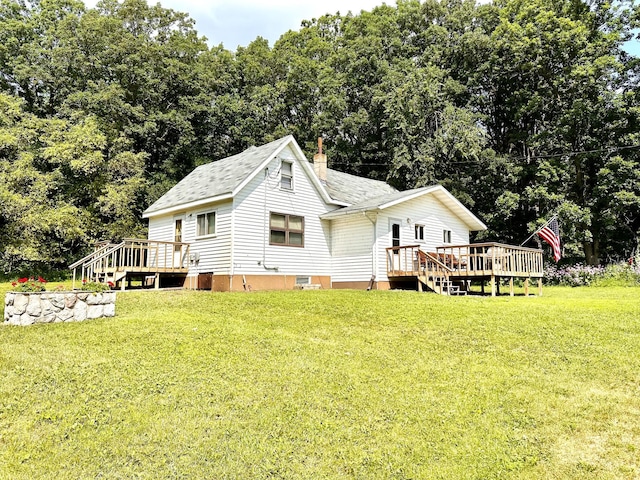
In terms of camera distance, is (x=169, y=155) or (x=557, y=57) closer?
(x=557, y=57)

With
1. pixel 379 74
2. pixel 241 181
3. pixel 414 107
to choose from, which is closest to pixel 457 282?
pixel 241 181

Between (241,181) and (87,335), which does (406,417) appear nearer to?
(87,335)

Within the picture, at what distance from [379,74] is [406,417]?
29751 millimetres

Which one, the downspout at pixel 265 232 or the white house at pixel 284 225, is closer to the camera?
Answer: the white house at pixel 284 225

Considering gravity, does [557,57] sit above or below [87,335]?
above

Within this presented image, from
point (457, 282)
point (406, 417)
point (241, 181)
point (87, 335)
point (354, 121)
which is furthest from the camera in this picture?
point (354, 121)

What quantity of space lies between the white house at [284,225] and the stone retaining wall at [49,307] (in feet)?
19.7

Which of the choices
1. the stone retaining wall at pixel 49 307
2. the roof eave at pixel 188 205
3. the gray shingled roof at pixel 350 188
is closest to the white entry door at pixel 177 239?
the roof eave at pixel 188 205

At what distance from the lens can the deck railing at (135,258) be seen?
15562 millimetres

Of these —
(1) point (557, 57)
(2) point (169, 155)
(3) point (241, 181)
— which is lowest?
(3) point (241, 181)

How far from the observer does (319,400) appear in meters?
5.64

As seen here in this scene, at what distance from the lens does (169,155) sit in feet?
104

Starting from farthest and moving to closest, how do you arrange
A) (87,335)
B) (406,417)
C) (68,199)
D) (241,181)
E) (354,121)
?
1. (354,121)
2. (68,199)
3. (241,181)
4. (87,335)
5. (406,417)

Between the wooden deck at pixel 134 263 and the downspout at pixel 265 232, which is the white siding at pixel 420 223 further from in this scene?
the wooden deck at pixel 134 263
